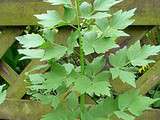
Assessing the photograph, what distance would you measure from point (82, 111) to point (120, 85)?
48.5 inches

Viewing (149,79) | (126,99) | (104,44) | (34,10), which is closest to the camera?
(104,44)

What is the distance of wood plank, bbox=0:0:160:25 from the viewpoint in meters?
3.05

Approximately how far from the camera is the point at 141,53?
196 cm

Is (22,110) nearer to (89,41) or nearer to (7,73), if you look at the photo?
(7,73)

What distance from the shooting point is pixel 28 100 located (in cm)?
351

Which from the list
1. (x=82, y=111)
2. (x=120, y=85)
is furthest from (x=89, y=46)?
(x=120, y=85)

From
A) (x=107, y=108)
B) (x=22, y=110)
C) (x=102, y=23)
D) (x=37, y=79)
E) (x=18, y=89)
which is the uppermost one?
(x=102, y=23)

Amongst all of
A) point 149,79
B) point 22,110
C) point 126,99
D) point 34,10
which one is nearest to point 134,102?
point 126,99

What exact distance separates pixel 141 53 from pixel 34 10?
1458mm

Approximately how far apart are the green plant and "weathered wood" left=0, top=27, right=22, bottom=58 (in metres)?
1.45

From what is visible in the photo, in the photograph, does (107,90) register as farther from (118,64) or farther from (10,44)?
(10,44)

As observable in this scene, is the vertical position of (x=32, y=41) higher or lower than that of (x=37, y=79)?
higher

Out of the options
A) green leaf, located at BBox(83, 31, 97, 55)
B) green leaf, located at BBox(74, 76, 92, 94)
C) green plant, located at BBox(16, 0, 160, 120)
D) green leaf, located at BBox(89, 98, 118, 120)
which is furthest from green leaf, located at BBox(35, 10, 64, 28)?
green leaf, located at BBox(89, 98, 118, 120)

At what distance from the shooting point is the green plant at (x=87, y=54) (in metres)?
1.91
